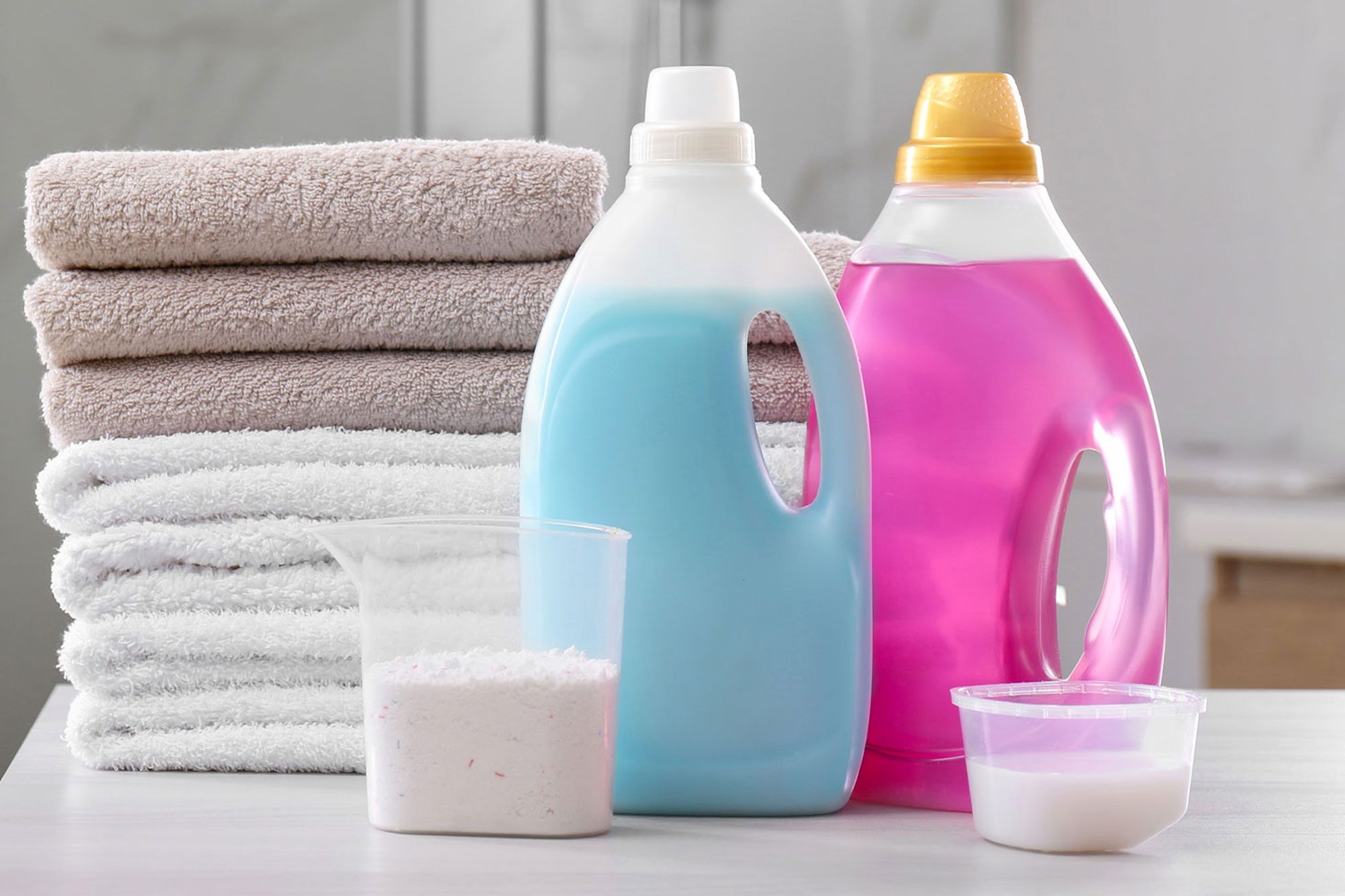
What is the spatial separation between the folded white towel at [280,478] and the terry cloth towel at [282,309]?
4cm

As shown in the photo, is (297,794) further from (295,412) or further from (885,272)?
(885,272)

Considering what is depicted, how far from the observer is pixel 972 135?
1.41ft

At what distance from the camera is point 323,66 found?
1.18m

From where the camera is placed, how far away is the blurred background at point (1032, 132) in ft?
3.60

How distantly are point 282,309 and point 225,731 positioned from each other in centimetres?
16

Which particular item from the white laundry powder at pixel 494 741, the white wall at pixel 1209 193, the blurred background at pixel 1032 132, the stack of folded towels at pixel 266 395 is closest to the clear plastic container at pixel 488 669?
the white laundry powder at pixel 494 741

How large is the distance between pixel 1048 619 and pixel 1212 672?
1.19 meters

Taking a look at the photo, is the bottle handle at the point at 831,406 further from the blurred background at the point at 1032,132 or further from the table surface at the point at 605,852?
the blurred background at the point at 1032,132

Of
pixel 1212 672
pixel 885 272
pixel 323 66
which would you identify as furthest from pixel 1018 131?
pixel 1212 672

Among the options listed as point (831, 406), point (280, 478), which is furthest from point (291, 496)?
point (831, 406)

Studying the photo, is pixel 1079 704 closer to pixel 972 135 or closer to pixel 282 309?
pixel 972 135

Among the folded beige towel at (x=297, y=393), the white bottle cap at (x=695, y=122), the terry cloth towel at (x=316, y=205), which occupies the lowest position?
the folded beige towel at (x=297, y=393)

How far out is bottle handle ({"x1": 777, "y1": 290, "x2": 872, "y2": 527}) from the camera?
403mm

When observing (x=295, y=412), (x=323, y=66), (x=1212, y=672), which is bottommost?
(x=1212, y=672)
